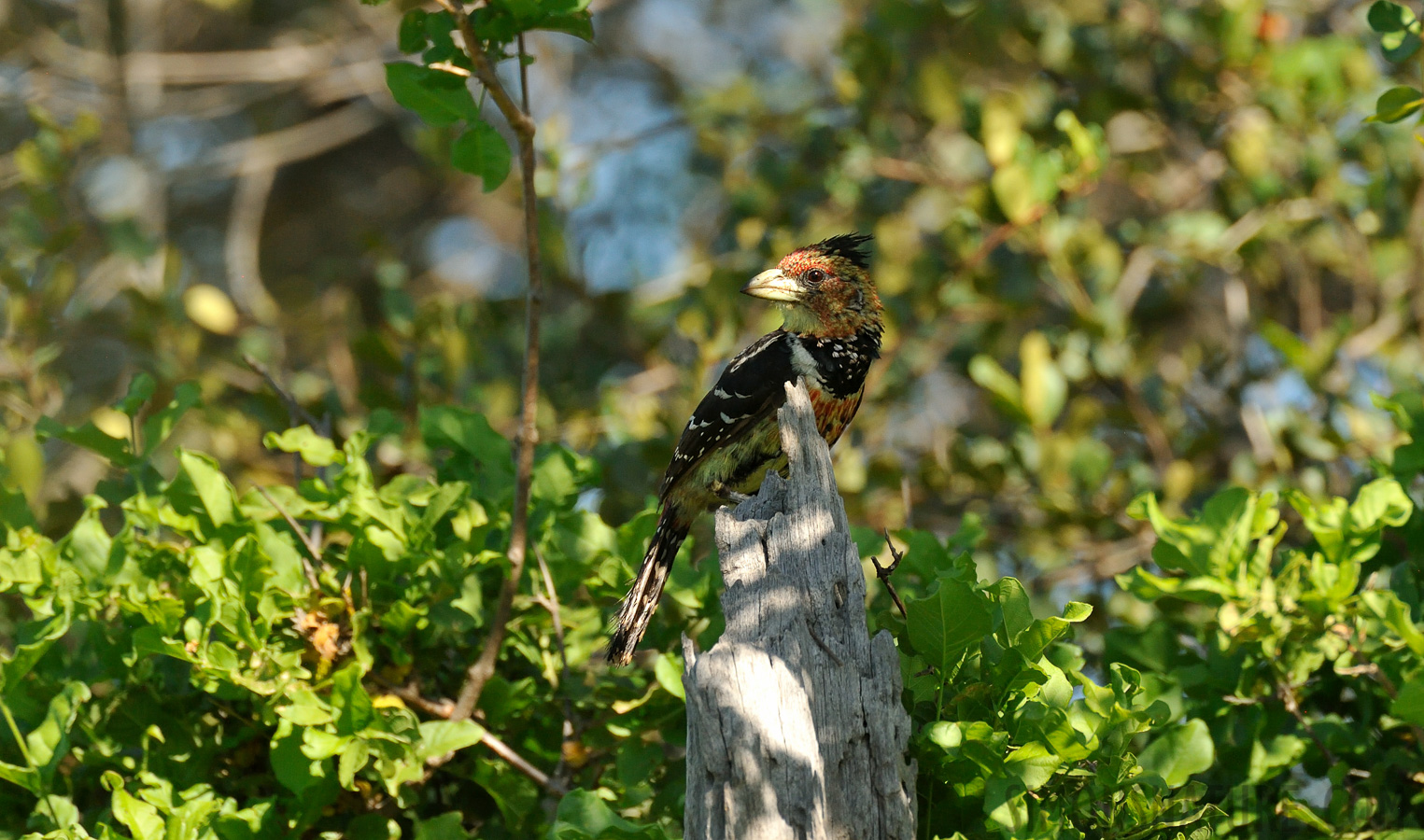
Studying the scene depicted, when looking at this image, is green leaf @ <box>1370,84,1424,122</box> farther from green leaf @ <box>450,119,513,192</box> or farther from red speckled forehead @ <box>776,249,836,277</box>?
green leaf @ <box>450,119,513,192</box>

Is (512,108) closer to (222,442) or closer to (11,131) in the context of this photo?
(222,442)

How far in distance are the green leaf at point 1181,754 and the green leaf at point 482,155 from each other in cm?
172

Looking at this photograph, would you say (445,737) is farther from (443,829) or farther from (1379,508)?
(1379,508)

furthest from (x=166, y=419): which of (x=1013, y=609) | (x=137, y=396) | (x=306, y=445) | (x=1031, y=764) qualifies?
(x=1031, y=764)

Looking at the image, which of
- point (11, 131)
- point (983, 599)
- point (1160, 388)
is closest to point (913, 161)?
point (1160, 388)

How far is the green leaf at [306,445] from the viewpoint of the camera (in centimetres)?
282

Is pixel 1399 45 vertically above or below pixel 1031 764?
above

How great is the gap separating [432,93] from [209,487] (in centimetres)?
108

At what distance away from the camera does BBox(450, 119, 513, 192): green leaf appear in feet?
7.94

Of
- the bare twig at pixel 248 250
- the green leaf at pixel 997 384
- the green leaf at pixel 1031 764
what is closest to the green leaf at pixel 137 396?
the green leaf at pixel 1031 764

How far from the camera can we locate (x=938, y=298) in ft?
15.3

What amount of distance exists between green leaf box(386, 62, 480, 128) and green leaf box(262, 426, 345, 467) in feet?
2.88

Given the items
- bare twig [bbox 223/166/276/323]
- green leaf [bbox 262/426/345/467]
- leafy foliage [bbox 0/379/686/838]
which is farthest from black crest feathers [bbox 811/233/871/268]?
bare twig [bbox 223/166/276/323]

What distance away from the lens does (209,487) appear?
274 cm
